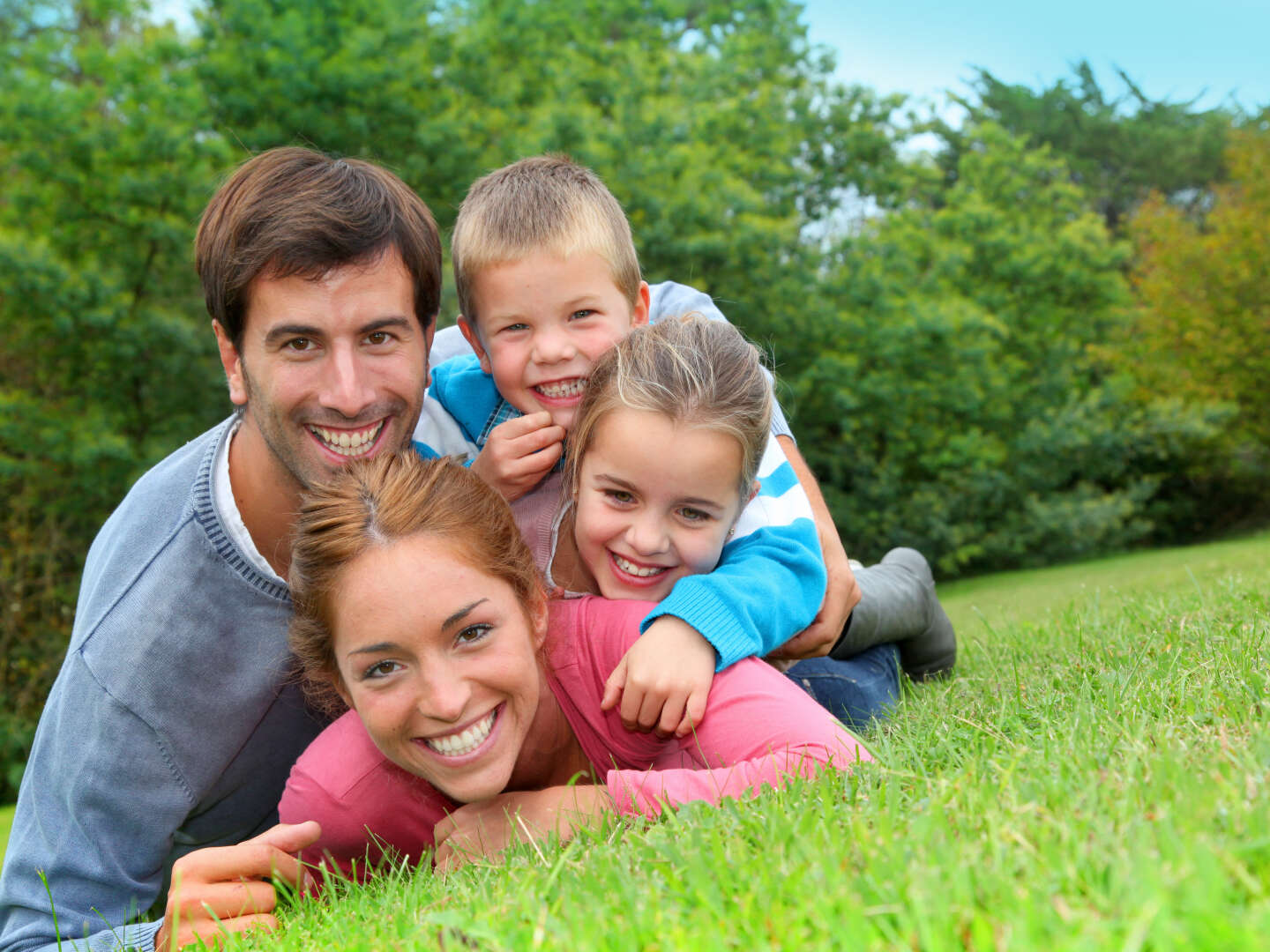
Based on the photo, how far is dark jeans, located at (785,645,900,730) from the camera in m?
4.33

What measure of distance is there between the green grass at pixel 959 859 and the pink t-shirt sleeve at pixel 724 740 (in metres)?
0.19

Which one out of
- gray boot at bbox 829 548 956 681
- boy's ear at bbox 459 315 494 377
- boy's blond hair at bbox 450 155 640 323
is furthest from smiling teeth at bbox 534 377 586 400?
gray boot at bbox 829 548 956 681

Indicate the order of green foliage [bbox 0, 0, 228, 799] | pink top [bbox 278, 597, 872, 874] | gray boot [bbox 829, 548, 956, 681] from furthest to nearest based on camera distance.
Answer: green foliage [bbox 0, 0, 228, 799] → gray boot [bbox 829, 548, 956, 681] → pink top [bbox 278, 597, 872, 874]

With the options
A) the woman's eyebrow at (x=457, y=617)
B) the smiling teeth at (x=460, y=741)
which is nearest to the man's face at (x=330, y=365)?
the woman's eyebrow at (x=457, y=617)

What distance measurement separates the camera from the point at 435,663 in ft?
9.77

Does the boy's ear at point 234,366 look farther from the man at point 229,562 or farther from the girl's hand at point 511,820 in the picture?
the girl's hand at point 511,820

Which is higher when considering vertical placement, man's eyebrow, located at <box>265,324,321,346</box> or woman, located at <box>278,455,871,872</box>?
man's eyebrow, located at <box>265,324,321,346</box>

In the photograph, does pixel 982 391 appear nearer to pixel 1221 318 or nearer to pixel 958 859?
pixel 1221 318

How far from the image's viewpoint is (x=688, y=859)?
5.81 feet

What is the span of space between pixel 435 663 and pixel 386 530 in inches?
16.3

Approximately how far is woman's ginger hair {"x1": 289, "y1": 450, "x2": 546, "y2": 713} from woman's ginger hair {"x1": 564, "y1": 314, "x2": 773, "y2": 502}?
0.45 m

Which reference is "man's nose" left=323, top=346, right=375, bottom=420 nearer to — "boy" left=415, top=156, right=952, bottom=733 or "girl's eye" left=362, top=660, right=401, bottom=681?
"boy" left=415, top=156, right=952, bottom=733

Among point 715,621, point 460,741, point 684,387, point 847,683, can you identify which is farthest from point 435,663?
point 847,683

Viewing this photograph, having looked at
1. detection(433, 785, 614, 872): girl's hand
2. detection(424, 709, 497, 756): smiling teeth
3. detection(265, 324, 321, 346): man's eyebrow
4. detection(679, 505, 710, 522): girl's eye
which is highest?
detection(265, 324, 321, 346): man's eyebrow
